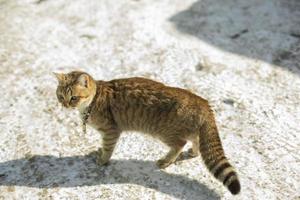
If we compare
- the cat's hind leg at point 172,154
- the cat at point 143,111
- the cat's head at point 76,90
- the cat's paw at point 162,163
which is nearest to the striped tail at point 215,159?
the cat at point 143,111

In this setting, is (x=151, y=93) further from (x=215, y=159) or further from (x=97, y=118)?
(x=215, y=159)

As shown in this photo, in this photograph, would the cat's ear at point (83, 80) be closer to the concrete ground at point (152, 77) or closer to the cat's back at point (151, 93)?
the cat's back at point (151, 93)

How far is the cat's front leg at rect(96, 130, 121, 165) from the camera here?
19.2 ft

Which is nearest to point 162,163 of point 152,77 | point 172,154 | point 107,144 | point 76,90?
point 172,154

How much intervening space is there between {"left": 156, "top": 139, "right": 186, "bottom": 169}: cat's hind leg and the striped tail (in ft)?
1.23

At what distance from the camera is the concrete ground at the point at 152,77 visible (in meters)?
5.86

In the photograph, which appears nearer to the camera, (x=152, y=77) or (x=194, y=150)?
(x=194, y=150)

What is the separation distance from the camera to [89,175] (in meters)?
5.96

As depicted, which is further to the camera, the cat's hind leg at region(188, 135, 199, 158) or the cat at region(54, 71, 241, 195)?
the cat's hind leg at region(188, 135, 199, 158)

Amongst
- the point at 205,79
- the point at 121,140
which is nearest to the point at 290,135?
the point at 205,79

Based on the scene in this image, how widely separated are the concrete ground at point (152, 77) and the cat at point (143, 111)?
1.72ft

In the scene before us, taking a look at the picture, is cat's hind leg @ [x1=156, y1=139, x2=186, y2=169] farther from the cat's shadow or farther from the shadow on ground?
the shadow on ground

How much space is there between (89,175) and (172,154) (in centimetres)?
107

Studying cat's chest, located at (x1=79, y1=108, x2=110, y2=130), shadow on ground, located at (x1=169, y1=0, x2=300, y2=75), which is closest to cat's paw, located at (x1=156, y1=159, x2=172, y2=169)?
cat's chest, located at (x1=79, y1=108, x2=110, y2=130)
